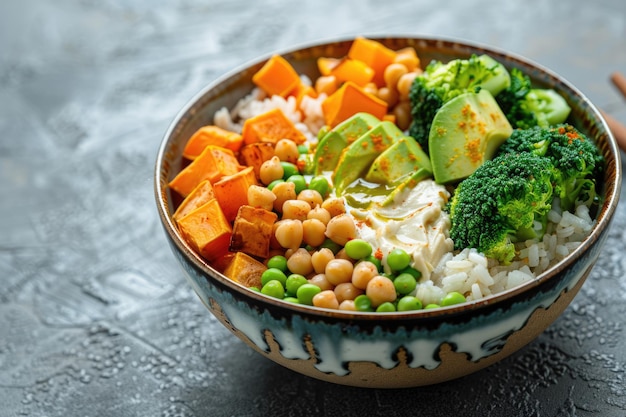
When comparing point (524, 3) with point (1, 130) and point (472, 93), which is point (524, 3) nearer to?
point (472, 93)

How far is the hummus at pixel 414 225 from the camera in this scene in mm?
2516

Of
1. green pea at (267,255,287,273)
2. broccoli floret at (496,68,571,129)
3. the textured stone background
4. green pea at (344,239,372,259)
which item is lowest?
the textured stone background

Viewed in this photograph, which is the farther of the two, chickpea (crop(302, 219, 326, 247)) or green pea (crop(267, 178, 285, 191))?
green pea (crop(267, 178, 285, 191))

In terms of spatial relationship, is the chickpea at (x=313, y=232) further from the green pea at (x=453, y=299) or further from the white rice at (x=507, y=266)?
the green pea at (x=453, y=299)

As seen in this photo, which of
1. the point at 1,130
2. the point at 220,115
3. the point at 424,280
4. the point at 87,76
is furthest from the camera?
the point at 87,76

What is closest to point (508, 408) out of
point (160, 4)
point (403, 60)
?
point (403, 60)

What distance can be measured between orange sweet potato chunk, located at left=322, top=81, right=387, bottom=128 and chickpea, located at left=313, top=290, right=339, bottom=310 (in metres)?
1.00

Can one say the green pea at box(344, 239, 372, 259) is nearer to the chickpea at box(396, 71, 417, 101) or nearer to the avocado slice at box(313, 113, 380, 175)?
the avocado slice at box(313, 113, 380, 175)

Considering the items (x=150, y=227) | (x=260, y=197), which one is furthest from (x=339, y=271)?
(x=150, y=227)

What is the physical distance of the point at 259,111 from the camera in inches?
128

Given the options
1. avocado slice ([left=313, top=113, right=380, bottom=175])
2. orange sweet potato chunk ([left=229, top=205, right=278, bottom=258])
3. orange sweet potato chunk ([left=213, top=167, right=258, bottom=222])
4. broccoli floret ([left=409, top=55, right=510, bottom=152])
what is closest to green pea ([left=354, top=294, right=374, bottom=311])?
orange sweet potato chunk ([left=229, top=205, right=278, bottom=258])

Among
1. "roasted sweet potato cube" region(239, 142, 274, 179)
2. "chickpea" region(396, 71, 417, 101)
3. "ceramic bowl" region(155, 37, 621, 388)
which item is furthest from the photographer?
"chickpea" region(396, 71, 417, 101)

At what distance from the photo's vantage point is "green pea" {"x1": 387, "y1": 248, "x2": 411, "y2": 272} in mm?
2426

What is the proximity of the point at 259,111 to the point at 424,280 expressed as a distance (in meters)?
1.22
